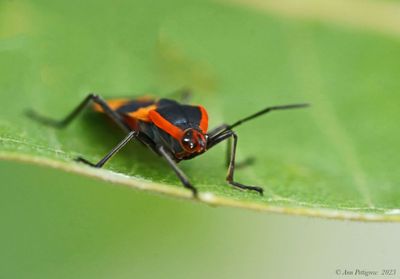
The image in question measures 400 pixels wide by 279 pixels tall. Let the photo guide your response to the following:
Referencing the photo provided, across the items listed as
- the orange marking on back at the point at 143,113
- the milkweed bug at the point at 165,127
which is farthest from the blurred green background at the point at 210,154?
the orange marking on back at the point at 143,113

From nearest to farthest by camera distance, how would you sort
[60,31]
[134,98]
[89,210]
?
[89,210] → [134,98] → [60,31]

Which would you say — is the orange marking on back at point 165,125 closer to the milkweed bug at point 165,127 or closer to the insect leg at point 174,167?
the milkweed bug at point 165,127

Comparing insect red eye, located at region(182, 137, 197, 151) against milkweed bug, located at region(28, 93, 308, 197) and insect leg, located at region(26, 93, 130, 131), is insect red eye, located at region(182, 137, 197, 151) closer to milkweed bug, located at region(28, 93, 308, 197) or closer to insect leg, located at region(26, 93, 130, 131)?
milkweed bug, located at region(28, 93, 308, 197)

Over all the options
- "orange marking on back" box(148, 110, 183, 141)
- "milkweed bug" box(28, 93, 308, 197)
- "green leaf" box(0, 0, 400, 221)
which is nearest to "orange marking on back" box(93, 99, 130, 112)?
"milkweed bug" box(28, 93, 308, 197)

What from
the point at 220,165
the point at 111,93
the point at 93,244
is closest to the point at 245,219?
the point at 220,165

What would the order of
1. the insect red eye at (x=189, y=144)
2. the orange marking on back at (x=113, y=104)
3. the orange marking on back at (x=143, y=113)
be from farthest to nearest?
the orange marking on back at (x=113, y=104), the orange marking on back at (x=143, y=113), the insect red eye at (x=189, y=144)

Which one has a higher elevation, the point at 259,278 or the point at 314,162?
the point at 314,162

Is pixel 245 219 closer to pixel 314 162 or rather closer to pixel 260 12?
pixel 314 162
